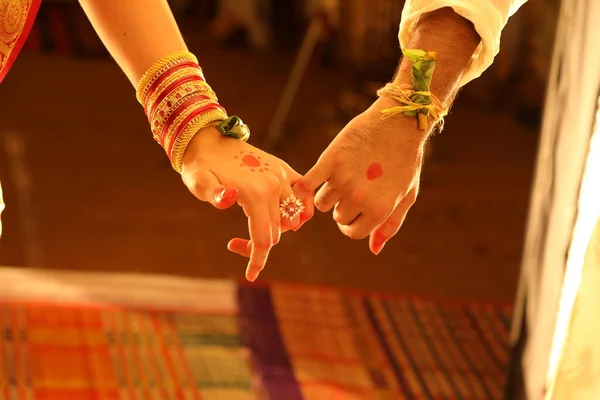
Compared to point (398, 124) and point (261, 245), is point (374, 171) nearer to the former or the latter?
point (398, 124)

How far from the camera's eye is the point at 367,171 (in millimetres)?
1042

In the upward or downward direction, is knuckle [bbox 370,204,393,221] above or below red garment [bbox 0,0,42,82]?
below

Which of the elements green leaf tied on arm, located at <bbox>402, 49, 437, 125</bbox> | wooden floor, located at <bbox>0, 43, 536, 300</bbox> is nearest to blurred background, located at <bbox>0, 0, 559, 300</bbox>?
wooden floor, located at <bbox>0, 43, 536, 300</bbox>

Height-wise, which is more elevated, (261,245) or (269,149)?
(261,245)

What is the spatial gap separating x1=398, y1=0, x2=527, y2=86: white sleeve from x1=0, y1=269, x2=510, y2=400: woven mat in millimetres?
971

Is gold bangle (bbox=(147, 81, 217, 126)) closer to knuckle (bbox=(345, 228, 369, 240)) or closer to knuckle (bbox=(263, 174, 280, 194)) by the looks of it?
knuckle (bbox=(263, 174, 280, 194))

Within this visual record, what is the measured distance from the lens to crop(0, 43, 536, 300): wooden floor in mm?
2504

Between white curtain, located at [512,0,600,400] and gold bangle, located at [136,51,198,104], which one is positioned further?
white curtain, located at [512,0,600,400]

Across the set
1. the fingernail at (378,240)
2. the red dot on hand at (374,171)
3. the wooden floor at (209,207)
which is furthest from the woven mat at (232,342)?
the red dot on hand at (374,171)

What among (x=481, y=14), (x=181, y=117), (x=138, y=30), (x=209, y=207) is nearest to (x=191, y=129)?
(x=181, y=117)

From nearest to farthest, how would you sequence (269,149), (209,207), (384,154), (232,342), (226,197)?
(226,197) < (384,154) < (232,342) < (209,207) < (269,149)

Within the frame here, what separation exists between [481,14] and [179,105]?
1.25ft

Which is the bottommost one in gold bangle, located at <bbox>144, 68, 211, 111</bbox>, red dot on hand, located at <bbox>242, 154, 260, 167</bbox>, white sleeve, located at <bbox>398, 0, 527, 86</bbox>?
red dot on hand, located at <bbox>242, 154, 260, 167</bbox>

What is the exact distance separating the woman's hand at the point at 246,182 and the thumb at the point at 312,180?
10mm
